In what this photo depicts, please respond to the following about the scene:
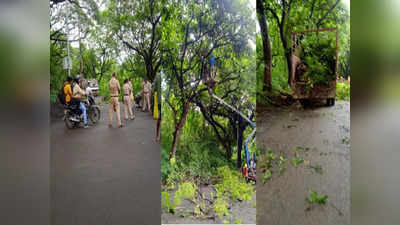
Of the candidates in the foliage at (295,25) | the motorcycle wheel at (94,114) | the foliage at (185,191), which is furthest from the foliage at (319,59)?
the motorcycle wheel at (94,114)

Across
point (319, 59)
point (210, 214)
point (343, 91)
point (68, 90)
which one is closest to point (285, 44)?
point (319, 59)

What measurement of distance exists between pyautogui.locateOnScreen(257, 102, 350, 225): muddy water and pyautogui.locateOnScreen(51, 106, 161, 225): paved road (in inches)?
42.7

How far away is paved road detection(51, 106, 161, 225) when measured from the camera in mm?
2451

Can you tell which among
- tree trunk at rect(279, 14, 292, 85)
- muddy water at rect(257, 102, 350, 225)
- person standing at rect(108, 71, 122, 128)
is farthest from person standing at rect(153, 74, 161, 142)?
tree trunk at rect(279, 14, 292, 85)

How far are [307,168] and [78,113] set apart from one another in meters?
2.18

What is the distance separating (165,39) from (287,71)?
1.26m

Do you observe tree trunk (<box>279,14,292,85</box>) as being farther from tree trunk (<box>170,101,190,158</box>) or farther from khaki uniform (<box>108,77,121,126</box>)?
khaki uniform (<box>108,77,121,126</box>)

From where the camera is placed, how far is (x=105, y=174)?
8.51ft

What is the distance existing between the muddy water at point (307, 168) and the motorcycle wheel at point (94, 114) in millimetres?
1568
